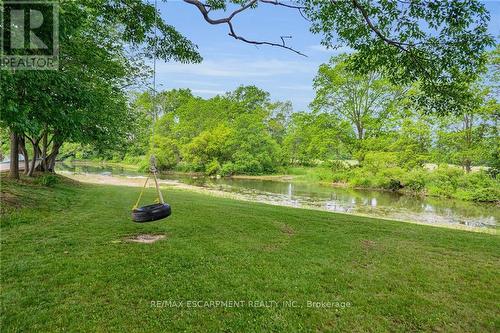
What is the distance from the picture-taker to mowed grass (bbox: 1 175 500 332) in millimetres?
3727

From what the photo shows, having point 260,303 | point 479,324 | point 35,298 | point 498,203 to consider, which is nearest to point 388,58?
point 479,324

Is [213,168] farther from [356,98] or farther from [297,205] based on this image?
[297,205]

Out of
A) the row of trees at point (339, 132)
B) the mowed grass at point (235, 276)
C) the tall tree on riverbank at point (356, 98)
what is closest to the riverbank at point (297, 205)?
the row of trees at point (339, 132)

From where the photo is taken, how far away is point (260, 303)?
4.12 metres

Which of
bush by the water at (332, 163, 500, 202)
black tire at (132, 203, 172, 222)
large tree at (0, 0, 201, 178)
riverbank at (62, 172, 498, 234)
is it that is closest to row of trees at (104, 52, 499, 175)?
bush by the water at (332, 163, 500, 202)

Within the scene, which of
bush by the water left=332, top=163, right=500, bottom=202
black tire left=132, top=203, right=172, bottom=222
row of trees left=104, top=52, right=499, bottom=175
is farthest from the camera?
row of trees left=104, top=52, right=499, bottom=175

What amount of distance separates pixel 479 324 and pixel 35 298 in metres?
5.87

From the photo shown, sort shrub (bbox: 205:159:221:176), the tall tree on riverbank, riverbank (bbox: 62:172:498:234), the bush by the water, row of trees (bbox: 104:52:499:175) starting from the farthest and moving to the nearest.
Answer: shrub (bbox: 205:159:221:176) < the tall tree on riverbank < row of trees (bbox: 104:52:499:175) < the bush by the water < riverbank (bbox: 62:172:498:234)

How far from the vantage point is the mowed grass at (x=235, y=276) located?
373cm
